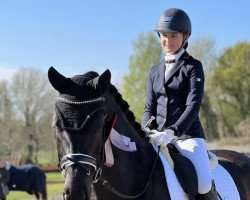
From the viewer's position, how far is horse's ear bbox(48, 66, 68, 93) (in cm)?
330

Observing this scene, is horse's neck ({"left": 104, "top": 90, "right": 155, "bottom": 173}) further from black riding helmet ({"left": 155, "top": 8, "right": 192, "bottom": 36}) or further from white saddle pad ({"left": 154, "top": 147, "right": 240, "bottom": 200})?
black riding helmet ({"left": 155, "top": 8, "right": 192, "bottom": 36})

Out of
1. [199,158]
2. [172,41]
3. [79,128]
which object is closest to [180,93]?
[172,41]

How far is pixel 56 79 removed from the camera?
10.9ft

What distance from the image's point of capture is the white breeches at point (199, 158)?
4.21m

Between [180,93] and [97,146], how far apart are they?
1.37 m

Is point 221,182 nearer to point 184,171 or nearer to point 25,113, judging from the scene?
point 184,171

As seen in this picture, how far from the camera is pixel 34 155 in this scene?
62.4 m

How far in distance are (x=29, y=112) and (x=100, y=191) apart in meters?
55.9

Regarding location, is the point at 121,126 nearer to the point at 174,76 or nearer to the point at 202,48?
the point at 174,76

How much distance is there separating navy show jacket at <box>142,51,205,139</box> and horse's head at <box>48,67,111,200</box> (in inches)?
41.0

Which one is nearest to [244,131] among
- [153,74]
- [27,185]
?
[27,185]

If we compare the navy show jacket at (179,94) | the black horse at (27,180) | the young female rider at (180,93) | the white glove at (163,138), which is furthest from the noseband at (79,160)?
the black horse at (27,180)

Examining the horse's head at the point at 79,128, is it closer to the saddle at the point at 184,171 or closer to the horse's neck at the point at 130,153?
the horse's neck at the point at 130,153

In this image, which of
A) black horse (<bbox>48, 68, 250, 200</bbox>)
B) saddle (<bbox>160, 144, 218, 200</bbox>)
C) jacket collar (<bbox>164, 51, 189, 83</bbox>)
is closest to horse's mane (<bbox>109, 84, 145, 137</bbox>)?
black horse (<bbox>48, 68, 250, 200</bbox>)
